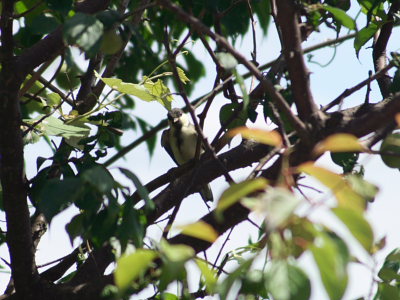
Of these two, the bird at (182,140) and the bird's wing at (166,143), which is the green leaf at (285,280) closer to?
the bird at (182,140)

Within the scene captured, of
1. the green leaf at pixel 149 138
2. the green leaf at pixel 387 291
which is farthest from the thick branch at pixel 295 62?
the green leaf at pixel 149 138

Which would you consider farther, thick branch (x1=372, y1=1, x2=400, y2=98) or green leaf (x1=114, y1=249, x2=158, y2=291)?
thick branch (x1=372, y1=1, x2=400, y2=98)

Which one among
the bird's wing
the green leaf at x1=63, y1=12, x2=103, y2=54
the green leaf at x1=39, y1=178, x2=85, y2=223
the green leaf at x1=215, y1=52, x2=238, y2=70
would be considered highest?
the bird's wing

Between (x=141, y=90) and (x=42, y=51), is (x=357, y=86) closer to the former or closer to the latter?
(x=141, y=90)

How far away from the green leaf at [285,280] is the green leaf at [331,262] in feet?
0.21

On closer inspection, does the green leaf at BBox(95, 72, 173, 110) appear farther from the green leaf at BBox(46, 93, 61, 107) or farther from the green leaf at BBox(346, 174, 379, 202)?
the green leaf at BBox(346, 174, 379, 202)

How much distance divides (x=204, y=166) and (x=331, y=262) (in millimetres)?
1291

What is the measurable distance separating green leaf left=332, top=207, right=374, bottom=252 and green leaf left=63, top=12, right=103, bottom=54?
24.5 inches

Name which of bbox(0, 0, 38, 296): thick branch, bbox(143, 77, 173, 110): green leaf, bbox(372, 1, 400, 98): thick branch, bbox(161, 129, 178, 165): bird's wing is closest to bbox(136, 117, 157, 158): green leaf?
bbox(161, 129, 178, 165): bird's wing

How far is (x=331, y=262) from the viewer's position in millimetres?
936

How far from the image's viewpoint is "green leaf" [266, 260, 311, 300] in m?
1.03

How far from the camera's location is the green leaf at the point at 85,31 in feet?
4.29

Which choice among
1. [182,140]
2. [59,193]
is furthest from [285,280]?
[182,140]

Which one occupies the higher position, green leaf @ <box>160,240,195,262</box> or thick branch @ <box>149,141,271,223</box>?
thick branch @ <box>149,141,271,223</box>
